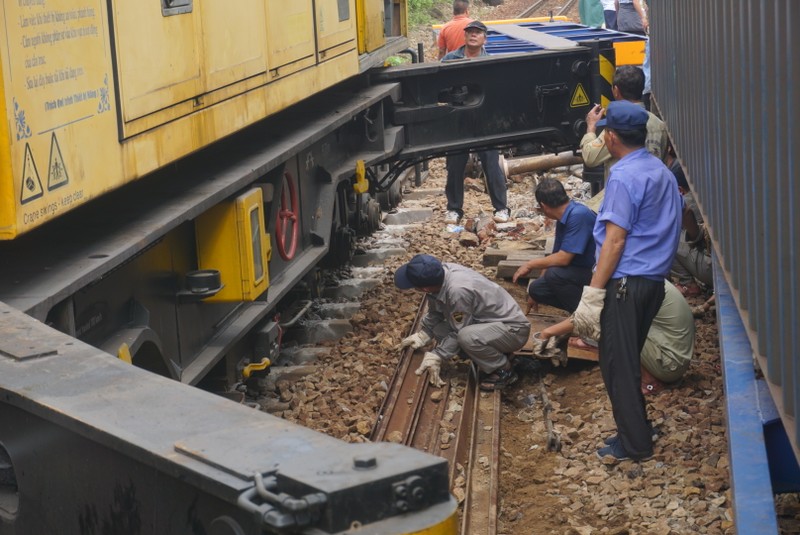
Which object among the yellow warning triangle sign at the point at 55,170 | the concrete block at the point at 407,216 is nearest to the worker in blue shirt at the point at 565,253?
the yellow warning triangle sign at the point at 55,170

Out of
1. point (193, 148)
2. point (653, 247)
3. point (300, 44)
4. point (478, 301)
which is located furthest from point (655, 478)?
point (300, 44)

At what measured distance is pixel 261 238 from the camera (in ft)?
19.8

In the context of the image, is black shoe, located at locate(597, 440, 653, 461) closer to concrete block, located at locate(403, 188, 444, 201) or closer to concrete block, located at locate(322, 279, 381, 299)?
concrete block, located at locate(322, 279, 381, 299)

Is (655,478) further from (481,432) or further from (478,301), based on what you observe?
(478,301)

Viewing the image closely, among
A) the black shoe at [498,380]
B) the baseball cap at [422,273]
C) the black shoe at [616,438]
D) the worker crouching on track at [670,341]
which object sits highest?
the baseball cap at [422,273]

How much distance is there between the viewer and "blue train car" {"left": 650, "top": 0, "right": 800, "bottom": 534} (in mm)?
3244

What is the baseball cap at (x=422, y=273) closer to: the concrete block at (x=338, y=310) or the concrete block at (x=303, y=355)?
the concrete block at (x=303, y=355)

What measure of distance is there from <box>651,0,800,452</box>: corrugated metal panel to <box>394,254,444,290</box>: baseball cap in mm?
1564

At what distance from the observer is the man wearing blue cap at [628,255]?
216 inches

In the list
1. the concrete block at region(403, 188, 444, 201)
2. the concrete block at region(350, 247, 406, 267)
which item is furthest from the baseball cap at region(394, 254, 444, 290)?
the concrete block at region(403, 188, 444, 201)

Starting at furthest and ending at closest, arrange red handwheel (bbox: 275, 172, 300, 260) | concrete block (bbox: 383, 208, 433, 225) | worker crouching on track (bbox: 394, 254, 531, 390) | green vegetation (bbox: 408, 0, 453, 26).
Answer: green vegetation (bbox: 408, 0, 453, 26) → concrete block (bbox: 383, 208, 433, 225) → worker crouching on track (bbox: 394, 254, 531, 390) → red handwheel (bbox: 275, 172, 300, 260)

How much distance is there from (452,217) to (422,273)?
4.90m

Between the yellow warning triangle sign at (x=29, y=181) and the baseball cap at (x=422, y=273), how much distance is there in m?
3.56

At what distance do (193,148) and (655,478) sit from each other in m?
2.60
